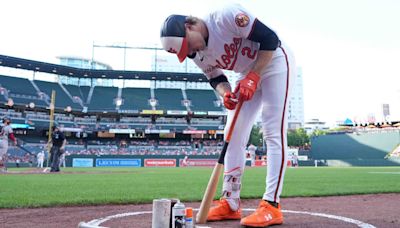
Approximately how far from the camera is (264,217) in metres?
2.66

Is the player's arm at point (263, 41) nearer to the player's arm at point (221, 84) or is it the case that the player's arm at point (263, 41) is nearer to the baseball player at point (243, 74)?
the baseball player at point (243, 74)

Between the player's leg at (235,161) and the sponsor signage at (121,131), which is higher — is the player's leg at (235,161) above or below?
below

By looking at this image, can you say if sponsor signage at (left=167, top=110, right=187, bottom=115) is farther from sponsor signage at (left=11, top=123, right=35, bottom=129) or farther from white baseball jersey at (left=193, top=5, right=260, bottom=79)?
white baseball jersey at (left=193, top=5, right=260, bottom=79)

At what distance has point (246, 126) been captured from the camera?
3.32m

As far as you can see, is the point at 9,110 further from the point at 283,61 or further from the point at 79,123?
the point at 283,61

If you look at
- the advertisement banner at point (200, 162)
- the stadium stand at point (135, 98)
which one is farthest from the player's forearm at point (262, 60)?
the stadium stand at point (135, 98)

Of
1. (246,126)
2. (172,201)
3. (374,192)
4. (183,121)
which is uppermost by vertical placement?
(183,121)

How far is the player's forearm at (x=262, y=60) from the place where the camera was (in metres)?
2.88

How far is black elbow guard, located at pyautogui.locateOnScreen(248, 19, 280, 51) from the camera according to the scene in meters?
2.79

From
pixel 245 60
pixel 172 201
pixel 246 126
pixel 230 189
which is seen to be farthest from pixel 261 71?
pixel 172 201

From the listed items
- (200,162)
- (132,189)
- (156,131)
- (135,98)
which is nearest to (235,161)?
(132,189)

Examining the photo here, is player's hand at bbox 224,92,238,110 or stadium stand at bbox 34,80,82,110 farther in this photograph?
stadium stand at bbox 34,80,82,110

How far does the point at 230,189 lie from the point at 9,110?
1747 inches

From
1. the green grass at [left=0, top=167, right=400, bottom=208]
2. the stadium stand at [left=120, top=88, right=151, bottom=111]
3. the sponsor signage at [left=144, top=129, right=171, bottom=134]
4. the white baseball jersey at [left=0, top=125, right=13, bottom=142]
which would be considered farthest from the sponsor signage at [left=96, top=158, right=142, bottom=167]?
the green grass at [left=0, top=167, right=400, bottom=208]
